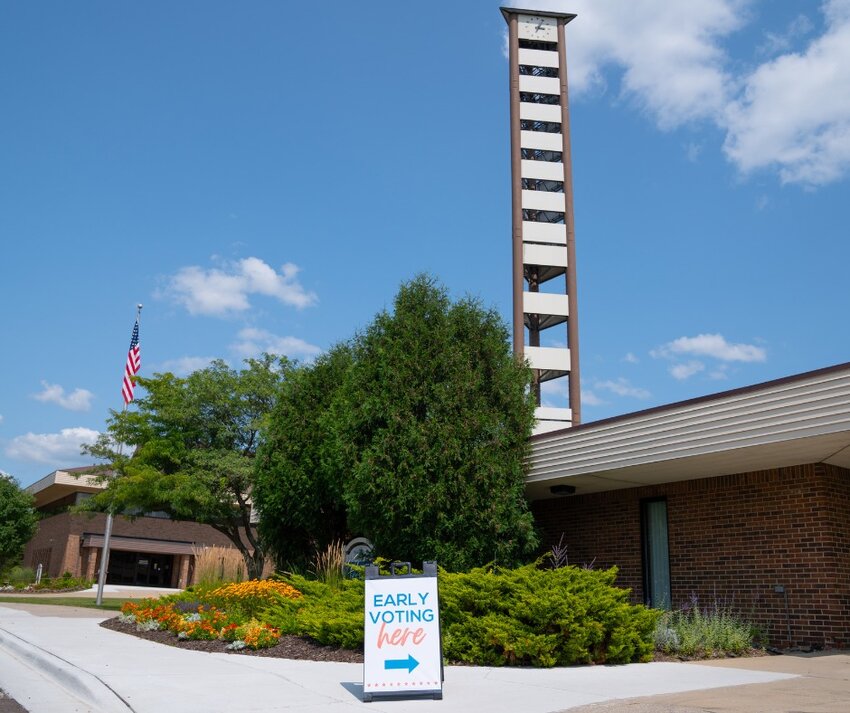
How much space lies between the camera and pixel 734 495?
47.4 ft

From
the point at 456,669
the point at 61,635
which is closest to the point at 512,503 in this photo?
the point at 456,669

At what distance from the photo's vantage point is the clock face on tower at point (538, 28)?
48.6 meters

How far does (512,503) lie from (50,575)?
4379 centimetres

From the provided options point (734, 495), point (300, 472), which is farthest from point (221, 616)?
point (734, 495)

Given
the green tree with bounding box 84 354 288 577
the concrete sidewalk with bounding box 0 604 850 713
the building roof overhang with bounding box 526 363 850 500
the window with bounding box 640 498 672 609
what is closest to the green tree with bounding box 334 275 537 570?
the building roof overhang with bounding box 526 363 850 500

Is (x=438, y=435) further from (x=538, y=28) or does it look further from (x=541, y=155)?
(x=538, y=28)

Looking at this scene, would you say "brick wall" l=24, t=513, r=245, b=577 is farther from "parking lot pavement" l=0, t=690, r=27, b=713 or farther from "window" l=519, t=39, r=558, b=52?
"parking lot pavement" l=0, t=690, r=27, b=713

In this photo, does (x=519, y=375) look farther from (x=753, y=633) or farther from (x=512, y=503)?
(x=753, y=633)

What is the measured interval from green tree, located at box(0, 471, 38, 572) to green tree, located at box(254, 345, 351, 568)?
40.5 meters

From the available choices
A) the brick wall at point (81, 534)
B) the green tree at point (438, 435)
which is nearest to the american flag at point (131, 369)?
the green tree at point (438, 435)

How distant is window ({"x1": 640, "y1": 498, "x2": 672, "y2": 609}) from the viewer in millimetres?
15469

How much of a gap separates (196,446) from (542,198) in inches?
993

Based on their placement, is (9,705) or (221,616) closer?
(9,705)

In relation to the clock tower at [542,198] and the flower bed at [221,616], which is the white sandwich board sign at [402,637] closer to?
the flower bed at [221,616]
